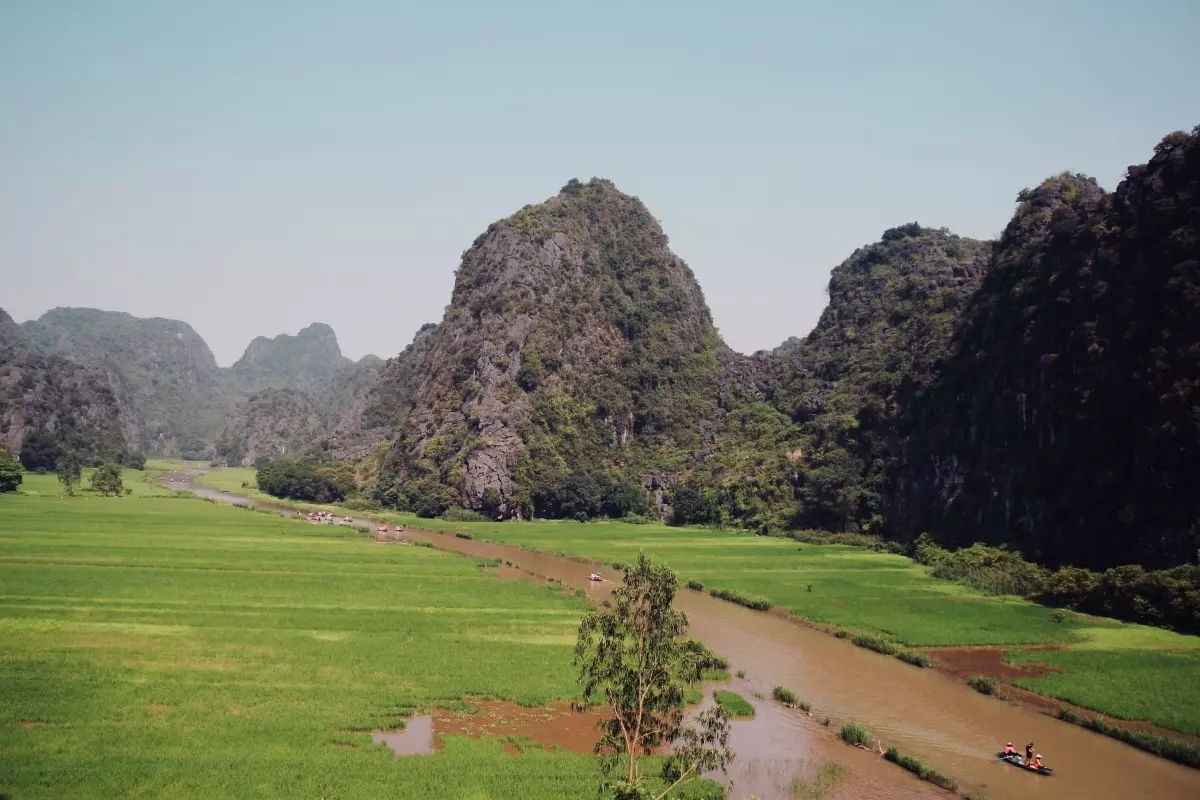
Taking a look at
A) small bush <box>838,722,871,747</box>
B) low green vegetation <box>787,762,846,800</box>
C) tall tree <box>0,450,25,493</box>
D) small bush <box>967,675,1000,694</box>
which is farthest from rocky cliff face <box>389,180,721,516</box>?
low green vegetation <box>787,762,846,800</box>

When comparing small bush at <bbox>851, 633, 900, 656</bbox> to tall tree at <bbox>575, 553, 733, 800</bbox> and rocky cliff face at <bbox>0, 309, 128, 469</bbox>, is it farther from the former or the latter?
rocky cliff face at <bbox>0, 309, 128, 469</bbox>

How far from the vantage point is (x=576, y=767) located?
2248cm

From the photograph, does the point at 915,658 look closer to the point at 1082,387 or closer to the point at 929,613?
the point at 929,613

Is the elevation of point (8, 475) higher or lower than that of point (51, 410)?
lower

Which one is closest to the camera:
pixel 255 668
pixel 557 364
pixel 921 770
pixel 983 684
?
pixel 921 770

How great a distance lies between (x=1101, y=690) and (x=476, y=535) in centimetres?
6041

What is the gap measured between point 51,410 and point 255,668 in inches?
6029

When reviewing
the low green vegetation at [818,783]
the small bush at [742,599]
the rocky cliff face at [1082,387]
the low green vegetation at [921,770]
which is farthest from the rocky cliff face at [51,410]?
the low green vegetation at [921,770]

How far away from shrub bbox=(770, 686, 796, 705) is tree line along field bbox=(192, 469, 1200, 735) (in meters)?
9.23

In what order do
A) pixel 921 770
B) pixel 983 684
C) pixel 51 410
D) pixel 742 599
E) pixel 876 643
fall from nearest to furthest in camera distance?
pixel 921 770 < pixel 983 684 < pixel 876 643 < pixel 742 599 < pixel 51 410

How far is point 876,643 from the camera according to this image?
38094 millimetres

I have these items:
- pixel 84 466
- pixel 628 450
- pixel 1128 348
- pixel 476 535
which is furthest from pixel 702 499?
pixel 84 466

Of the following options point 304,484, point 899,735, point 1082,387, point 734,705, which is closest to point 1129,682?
point 899,735

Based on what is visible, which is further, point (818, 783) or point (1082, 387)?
point (1082, 387)
